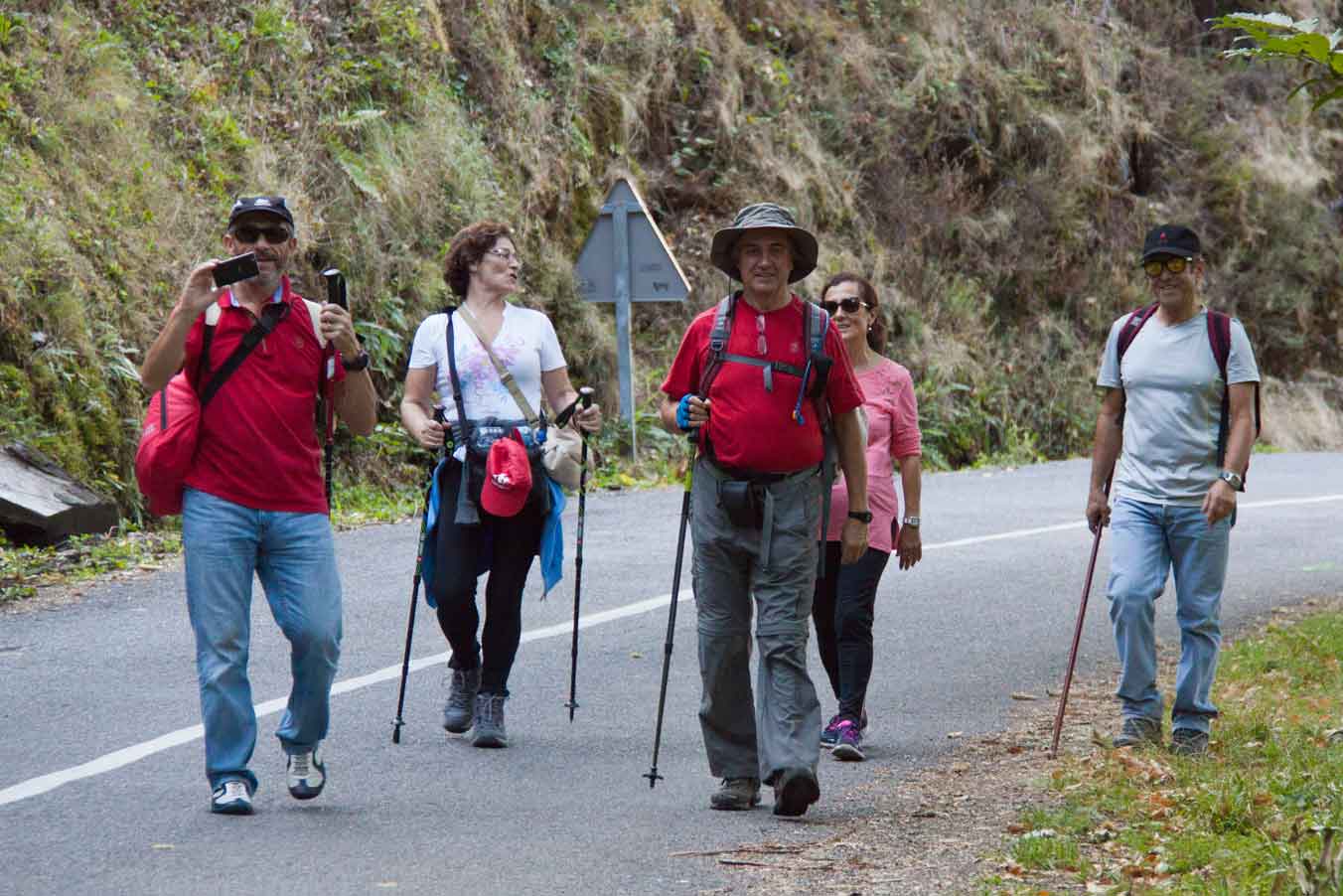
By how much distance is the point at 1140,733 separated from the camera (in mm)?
7660

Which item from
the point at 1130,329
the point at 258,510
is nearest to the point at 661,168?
the point at 1130,329

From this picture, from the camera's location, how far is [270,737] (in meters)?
7.76

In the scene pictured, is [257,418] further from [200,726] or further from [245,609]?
[200,726]

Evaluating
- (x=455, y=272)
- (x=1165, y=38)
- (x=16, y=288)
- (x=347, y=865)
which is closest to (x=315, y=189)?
(x=16, y=288)

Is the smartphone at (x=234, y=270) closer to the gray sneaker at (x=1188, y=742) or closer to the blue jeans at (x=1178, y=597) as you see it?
the blue jeans at (x=1178, y=597)

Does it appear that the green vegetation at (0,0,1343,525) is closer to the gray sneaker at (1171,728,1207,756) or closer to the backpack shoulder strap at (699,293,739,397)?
the backpack shoulder strap at (699,293,739,397)

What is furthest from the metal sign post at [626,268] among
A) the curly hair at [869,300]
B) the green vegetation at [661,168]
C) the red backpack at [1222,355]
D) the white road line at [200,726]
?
the red backpack at [1222,355]

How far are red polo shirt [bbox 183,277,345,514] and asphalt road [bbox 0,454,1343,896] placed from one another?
114 cm

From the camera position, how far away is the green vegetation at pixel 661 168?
15.3m

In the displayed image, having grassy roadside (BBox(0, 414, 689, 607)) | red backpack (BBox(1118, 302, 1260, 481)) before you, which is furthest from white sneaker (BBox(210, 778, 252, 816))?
red backpack (BBox(1118, 302, 1260, 481))

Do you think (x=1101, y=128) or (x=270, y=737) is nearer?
(x=270, y=737)

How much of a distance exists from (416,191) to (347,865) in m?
13.3

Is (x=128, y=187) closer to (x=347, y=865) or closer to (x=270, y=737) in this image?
(x=270, y=737)

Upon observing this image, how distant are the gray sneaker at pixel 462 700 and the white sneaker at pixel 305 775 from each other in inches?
49.8
